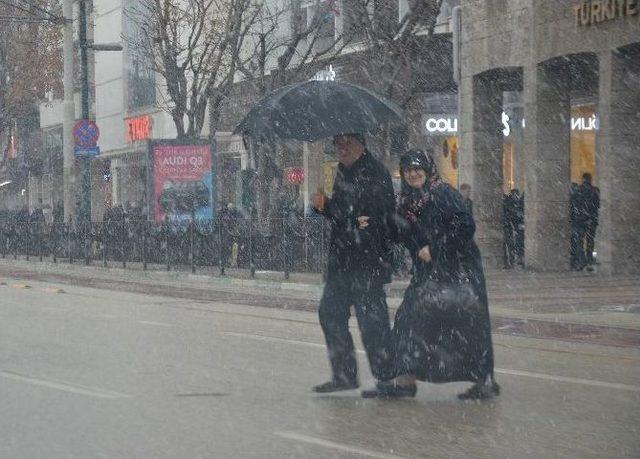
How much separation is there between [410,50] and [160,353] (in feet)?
64.8

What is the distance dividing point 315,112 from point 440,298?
6.03 ft

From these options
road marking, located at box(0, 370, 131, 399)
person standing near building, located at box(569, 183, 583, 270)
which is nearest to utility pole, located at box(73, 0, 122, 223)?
person standing near building, located at box(569, 183, 583, 270)

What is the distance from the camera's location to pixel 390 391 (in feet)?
34.8

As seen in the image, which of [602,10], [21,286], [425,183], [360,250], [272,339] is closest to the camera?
[425,183]

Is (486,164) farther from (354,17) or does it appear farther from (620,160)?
(354,17)

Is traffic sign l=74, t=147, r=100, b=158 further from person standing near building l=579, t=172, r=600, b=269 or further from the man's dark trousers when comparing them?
the man's dark trousers

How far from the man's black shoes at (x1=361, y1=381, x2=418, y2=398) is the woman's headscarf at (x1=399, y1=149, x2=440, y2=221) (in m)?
1.22

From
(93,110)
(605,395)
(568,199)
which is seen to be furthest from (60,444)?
(93,110)

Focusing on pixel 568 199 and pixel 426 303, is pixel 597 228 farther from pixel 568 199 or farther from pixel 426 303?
pixel 426 303

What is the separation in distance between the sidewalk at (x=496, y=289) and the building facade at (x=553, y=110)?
3.79 ft

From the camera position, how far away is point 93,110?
63.7 metres

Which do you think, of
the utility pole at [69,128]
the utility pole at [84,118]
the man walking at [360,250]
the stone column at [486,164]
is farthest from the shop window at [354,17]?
the man walking at [360,250]

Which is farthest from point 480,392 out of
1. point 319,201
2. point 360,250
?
point 319,201

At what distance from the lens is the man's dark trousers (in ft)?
34.8
